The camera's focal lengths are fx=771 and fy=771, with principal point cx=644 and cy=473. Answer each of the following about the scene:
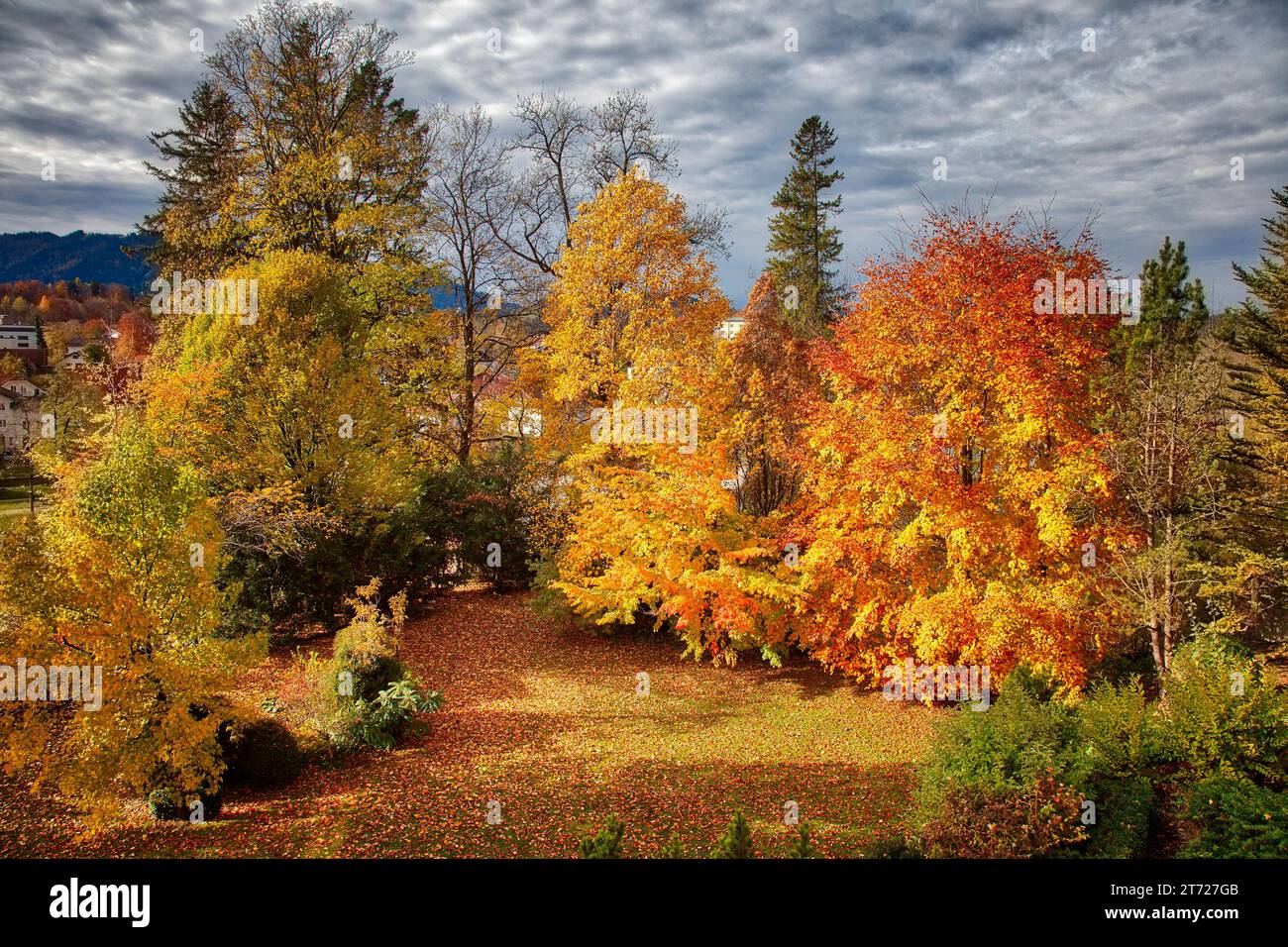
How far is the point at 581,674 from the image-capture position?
1931 centimetres

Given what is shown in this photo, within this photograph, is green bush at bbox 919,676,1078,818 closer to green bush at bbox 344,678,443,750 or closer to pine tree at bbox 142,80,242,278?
green bush at bbox 344,678,443,750

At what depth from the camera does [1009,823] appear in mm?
8438

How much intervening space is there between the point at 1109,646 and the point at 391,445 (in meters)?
19.3

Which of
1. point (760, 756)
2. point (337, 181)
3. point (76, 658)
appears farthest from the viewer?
point (337, 181)

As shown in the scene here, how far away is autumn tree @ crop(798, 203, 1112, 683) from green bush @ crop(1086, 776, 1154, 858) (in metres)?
4.92

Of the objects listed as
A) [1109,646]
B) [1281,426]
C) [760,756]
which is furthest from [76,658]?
[1281,426]

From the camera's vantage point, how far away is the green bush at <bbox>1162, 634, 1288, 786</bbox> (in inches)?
384

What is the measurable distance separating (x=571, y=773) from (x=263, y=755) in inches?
201

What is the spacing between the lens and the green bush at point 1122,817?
27.4 feet

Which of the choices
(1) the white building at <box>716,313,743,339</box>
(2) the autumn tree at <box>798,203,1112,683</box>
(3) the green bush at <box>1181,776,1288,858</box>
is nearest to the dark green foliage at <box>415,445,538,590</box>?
(1) the white building at <box>716,313,743,339</box>

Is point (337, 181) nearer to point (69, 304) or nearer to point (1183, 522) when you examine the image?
point (1183, 522)

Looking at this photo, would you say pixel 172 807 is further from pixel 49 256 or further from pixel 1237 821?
pixel 49 256

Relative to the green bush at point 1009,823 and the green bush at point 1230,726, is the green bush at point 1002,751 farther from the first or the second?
the green bush at point 1230,726

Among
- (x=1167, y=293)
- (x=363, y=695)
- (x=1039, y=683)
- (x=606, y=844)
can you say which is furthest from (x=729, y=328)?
(x=1167, y=293)
